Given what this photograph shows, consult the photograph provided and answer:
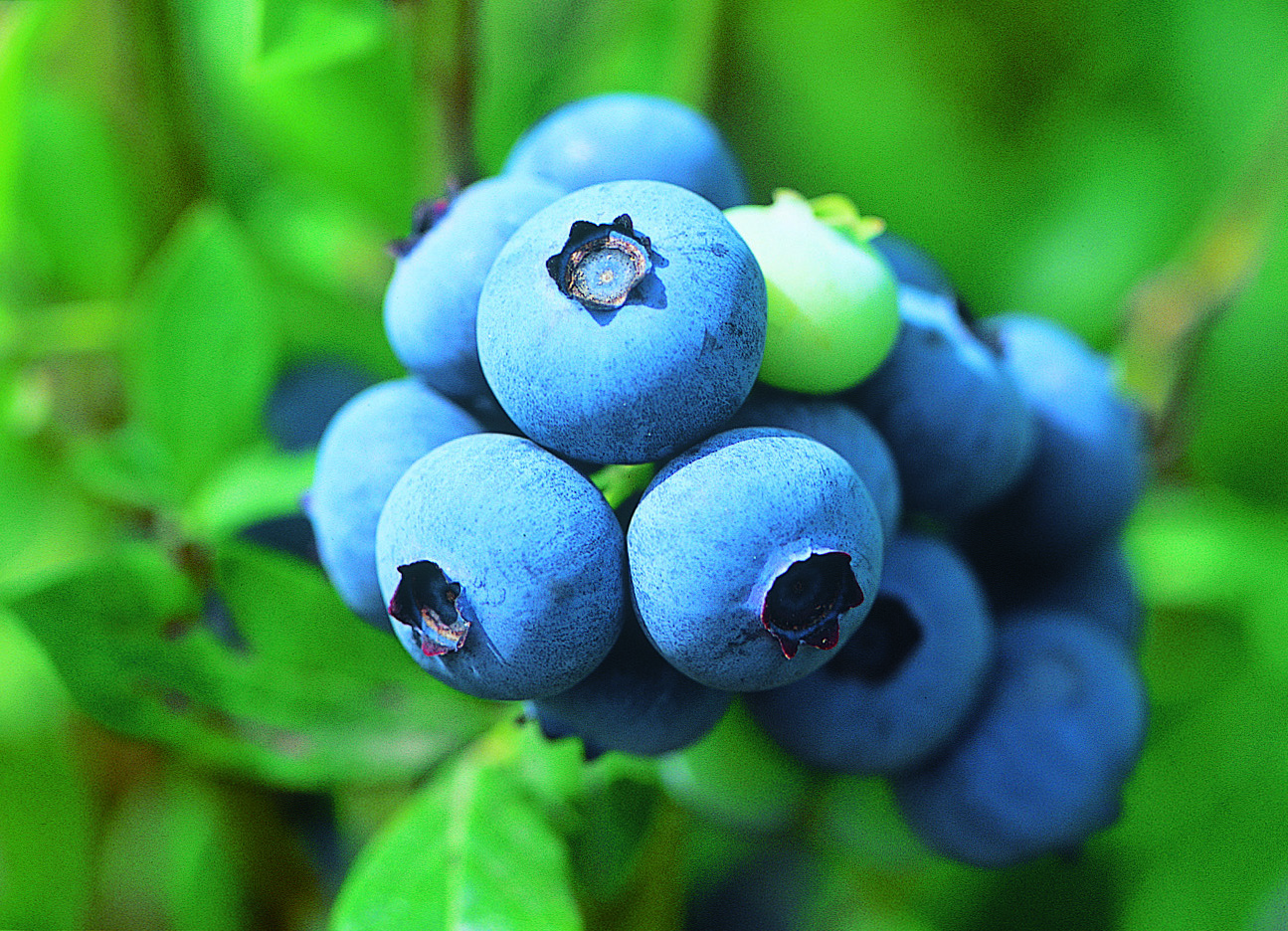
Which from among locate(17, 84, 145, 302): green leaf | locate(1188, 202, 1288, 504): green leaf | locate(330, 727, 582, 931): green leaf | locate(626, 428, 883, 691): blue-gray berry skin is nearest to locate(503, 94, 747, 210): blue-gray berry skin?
locate(626, 428, 883, 691): blue-gray berry skin

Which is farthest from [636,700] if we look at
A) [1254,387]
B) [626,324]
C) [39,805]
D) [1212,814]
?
[1254,387]

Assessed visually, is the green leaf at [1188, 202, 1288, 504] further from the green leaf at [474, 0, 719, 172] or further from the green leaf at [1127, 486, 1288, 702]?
the green leaf at [474, 0, 719, 172]

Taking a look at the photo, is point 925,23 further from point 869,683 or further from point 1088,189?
point 869,683

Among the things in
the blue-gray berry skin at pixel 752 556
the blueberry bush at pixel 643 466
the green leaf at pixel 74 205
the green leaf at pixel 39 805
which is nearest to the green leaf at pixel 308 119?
the blueberry bush at pixel 643 466

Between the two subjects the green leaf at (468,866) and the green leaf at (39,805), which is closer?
the green leaf at (468,866)

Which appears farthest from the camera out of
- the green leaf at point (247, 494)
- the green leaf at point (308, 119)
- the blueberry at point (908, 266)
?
the green leaf at point (308, 119)

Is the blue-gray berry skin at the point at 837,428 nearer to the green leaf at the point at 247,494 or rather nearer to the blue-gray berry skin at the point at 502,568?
the blue-gray berry skin at the point at 502,568

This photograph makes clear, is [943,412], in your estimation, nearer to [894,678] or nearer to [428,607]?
[894,678]
